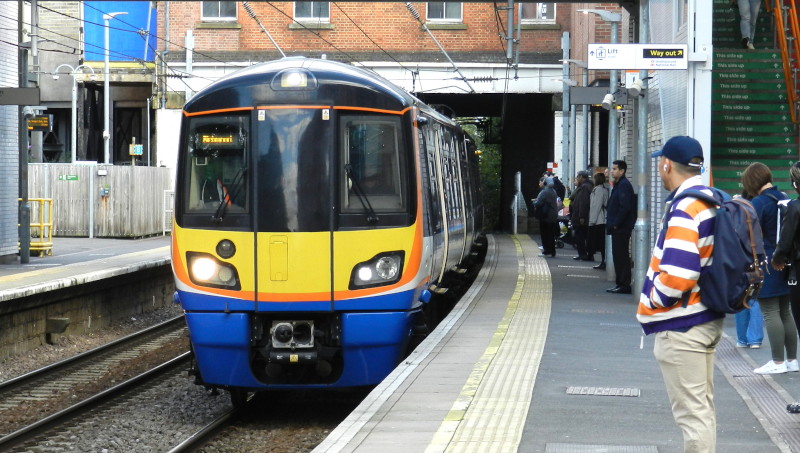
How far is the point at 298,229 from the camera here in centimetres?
988

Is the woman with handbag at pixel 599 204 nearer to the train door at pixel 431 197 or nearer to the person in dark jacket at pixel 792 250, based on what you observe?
the train door at pixel 431 197

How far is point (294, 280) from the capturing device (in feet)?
31.9

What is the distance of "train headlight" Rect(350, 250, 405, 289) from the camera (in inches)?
388

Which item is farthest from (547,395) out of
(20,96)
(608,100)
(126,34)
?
(126,34)

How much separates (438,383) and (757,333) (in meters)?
3.85

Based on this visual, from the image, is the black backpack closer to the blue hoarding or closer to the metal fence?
the metal fence

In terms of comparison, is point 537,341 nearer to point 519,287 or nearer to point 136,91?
point 519,287

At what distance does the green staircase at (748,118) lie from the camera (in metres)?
16.5

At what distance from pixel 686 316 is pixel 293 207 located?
4.88m

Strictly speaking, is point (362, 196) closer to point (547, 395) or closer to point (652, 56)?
point (547, 395)

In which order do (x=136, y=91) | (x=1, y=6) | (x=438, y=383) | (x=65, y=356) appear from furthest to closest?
(x=136, y=91) → (x=1, y=6) → (x=65, y=356) → (x=438, y=383)

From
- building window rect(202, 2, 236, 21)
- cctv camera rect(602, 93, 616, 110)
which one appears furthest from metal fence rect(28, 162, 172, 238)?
cctv camera rect(602, 93, 616, 110)

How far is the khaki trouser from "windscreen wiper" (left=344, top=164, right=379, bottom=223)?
15.3 feet

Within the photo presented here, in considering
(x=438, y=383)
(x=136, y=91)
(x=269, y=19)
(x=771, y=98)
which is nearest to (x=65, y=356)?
(x=438, y=383)
